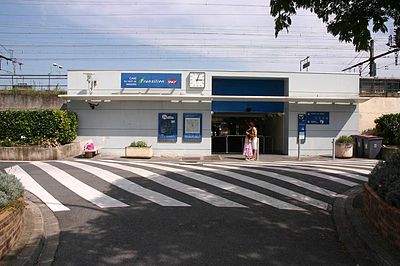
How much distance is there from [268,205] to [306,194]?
5.28 ft

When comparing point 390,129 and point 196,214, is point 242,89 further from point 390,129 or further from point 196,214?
point 196,214

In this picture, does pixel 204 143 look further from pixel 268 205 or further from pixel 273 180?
pixel 268 205

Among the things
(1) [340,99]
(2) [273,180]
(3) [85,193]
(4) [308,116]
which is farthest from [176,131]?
(3) [85,193]

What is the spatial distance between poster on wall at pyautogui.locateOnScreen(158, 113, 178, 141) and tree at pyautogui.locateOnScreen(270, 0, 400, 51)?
1372cm

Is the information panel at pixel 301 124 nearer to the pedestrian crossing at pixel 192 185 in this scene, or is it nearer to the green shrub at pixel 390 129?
the green shrub at pixel 390 129

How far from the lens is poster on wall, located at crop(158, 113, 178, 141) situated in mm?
21312

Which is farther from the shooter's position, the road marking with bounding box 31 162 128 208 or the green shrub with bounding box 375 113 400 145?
the green shrub with bounding box 375 113 400 145

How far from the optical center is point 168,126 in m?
21.4

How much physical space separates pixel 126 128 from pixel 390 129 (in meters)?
13.5

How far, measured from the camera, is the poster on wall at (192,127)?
69.8 feet

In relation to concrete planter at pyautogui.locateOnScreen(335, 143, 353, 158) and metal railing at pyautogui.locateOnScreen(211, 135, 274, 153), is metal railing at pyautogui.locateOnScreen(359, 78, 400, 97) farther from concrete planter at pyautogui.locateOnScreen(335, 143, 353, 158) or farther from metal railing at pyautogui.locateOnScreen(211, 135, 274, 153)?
concrete planter at pyautogui.locateOnScreen(335, 143, 353, 158)

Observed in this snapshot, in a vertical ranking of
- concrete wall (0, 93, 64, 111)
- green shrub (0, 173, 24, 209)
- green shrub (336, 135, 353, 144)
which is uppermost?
concrete wall (0, 93, 64, 111)

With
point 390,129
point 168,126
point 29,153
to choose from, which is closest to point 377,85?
point 390,129

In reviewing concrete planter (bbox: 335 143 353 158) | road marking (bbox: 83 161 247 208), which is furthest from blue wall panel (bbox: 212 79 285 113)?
road marking (bbox: 83 161 247 208)
